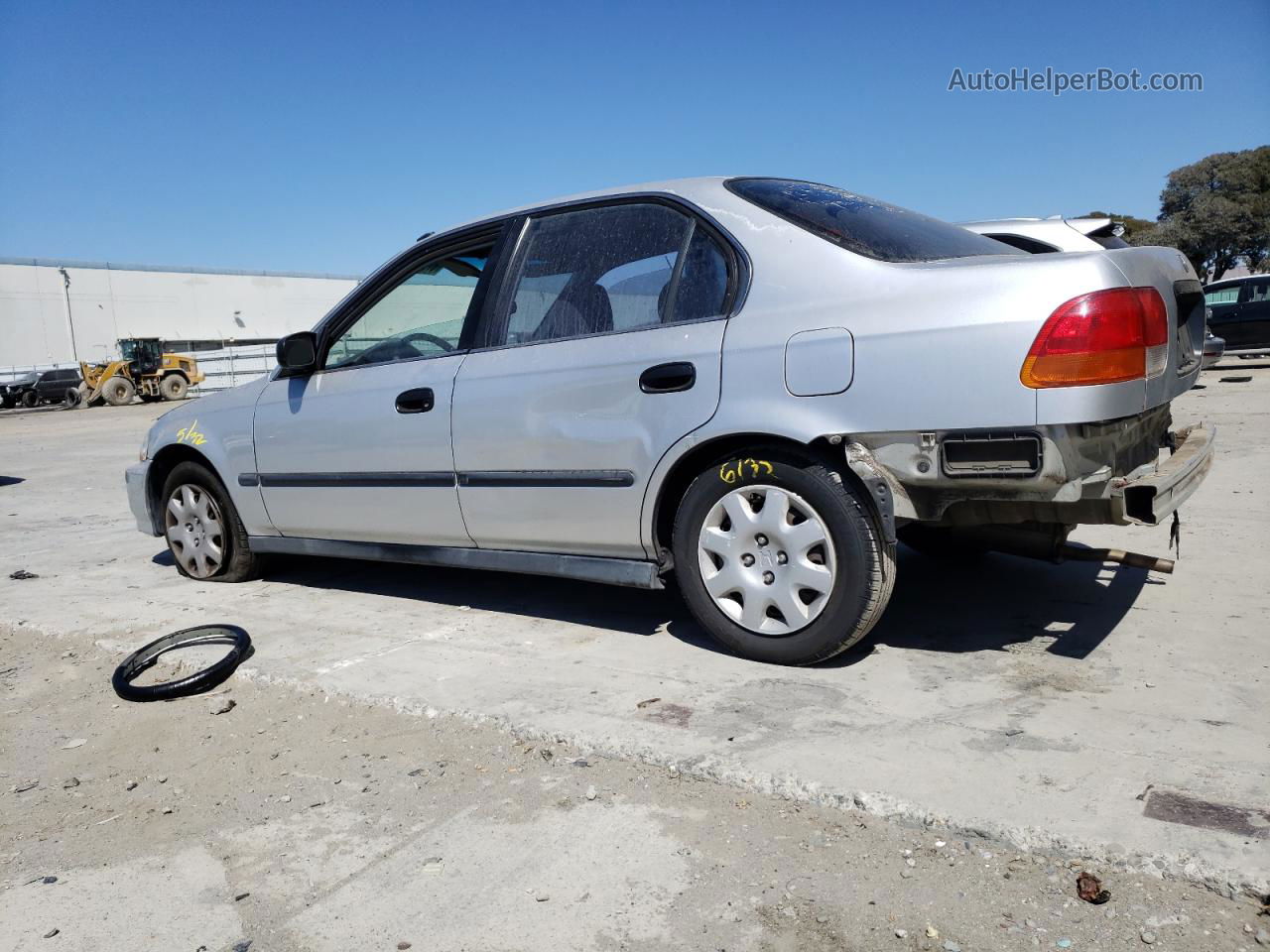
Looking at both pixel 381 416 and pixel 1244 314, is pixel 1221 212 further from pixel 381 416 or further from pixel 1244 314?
pixel 381 416

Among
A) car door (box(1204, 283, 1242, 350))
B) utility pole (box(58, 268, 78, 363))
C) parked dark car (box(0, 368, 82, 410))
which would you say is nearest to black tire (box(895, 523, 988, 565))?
car door (box(1204, 283, 1242, 350))

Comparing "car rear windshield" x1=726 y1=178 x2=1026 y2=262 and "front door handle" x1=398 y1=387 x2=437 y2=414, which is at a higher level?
"car rear windshield" x1=726 y1=178 x2=1026 y2=262

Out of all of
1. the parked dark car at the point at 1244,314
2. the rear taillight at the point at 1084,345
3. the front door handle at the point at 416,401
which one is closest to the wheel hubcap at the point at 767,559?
the rear taillight at the point at 1084,345

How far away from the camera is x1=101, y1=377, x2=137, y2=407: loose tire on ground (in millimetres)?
33344

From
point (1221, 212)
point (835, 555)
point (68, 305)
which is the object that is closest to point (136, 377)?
point (68, 305)

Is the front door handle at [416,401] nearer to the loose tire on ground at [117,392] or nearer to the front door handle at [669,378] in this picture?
the front door handle at [669,378]

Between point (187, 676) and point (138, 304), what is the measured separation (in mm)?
53853

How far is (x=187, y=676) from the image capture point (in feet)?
12.8

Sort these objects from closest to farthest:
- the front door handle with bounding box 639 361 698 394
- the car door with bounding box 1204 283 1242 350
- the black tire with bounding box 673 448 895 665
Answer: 1. the black tire with bounding box 673 448 895 665
2. the front door handle with bounding box 639 361 698 394
3. the car door with bounding box 1204 283 1242 350

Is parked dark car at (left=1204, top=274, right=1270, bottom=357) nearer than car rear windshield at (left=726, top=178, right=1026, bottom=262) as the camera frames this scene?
No

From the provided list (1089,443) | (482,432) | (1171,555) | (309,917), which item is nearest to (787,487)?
(1089,443)

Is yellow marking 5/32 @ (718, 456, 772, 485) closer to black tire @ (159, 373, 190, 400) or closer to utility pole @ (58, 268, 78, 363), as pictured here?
black tire @ (159, 373, 190, 400)

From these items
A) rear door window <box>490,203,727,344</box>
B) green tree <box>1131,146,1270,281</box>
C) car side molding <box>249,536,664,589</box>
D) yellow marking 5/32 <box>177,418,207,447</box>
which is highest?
green tree <box>1131,146,1270,281</box>

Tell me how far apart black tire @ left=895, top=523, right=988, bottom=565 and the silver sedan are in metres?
0.02
